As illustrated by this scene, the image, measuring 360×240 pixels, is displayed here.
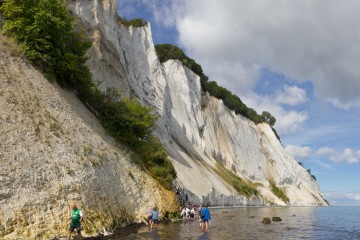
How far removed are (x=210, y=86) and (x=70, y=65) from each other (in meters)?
74.0

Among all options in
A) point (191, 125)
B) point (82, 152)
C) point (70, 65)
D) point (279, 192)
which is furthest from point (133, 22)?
point (279, 192)

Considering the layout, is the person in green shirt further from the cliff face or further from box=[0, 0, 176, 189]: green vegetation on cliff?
the cliff face

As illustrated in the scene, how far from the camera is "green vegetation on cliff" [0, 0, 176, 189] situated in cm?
2633

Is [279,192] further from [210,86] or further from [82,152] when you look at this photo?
[82,152]

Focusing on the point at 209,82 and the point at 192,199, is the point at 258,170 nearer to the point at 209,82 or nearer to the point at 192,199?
the point at 209,82

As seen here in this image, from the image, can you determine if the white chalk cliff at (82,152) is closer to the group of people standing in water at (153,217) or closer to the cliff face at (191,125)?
the cliff face at (191,125)

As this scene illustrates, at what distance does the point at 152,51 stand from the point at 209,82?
4159cm

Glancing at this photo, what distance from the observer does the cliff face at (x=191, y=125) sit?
46906mm

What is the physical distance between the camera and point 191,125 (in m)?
75.3

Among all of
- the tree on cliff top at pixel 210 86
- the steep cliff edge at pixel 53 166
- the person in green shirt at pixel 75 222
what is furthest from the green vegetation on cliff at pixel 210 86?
the person in green shirt at pixel 75 222

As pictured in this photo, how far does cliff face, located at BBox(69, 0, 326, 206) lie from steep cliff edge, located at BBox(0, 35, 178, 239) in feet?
35.1

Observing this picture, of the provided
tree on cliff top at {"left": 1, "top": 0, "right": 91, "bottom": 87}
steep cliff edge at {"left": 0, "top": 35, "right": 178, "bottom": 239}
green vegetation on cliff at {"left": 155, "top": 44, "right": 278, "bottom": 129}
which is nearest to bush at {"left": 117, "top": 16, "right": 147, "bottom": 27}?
green vegetation on cliff at {"left": 155, "top": 44, "right": 278, "bottom": 129}

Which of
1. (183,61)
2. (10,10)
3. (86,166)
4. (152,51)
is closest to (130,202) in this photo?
(86,166)

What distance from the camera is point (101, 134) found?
91.9 feet
